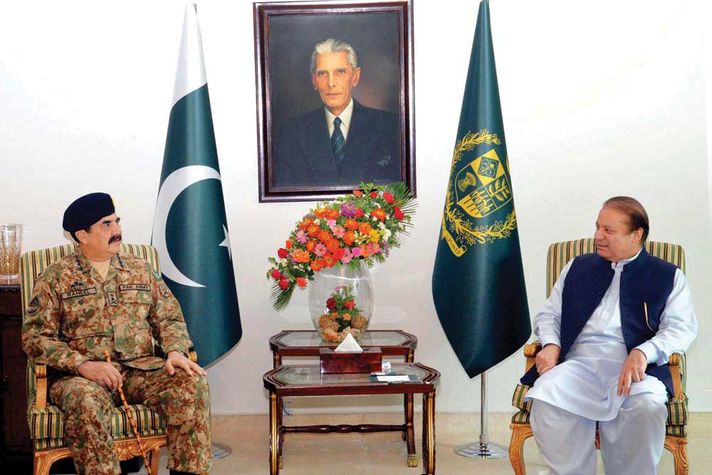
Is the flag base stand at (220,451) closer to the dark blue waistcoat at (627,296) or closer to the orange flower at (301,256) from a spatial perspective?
the orange flower at (301,256)

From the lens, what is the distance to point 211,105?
16.5 feet

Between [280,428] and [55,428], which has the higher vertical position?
[55,428]

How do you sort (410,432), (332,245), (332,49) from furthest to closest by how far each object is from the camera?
(332,49) → (410,432) → (332,245)

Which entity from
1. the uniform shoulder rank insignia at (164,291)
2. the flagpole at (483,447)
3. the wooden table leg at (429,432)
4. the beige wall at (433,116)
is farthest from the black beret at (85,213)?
the flagpole at (483,447)

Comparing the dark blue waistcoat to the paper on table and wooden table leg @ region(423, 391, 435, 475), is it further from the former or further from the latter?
the paper on table

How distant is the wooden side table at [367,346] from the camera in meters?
4.35

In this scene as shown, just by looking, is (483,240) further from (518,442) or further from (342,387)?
(342,387)

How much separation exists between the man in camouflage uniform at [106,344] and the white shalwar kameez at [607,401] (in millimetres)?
1441

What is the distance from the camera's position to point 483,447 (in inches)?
181

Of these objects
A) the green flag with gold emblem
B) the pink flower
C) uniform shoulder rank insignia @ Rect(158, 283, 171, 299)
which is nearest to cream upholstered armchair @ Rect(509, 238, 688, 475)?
the green flag with gold emblem

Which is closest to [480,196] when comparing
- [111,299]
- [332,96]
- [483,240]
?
[483,240]

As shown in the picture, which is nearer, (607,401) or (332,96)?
(607,401)

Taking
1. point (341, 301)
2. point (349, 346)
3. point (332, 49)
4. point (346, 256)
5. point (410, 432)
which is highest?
point (332, 49)

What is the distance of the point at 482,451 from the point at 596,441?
39.1 inches
